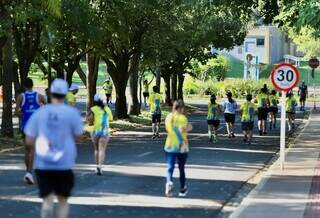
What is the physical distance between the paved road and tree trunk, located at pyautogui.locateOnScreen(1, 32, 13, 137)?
2508 mm

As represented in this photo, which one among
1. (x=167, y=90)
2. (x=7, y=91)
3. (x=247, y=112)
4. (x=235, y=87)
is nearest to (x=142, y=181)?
(x=7, y=91)

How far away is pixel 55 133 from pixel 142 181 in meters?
6.35

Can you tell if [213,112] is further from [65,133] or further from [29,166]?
[65,133]

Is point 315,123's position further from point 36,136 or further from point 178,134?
point 36,136

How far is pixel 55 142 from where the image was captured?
6.84 meters

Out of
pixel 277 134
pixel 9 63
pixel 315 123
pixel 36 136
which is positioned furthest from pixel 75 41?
pixel 36 136

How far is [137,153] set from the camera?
59.9ft

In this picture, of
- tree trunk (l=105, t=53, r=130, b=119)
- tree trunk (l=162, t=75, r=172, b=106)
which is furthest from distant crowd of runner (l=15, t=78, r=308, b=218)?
tree trunk (l=162, t=75, r=172, b=106)

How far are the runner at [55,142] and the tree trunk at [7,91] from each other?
14.1 meters

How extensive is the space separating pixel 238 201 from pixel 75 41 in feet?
54.0

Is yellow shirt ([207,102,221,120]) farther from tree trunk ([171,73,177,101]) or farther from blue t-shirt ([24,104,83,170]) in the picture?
tree trunk ([171,73,177,101])

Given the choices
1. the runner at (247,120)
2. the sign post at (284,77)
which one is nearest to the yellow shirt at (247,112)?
the runner at (247,120)

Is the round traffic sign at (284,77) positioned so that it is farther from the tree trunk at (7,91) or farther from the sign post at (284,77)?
the tree trunk at (7,91)

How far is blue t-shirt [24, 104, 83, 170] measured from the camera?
6.81 m
